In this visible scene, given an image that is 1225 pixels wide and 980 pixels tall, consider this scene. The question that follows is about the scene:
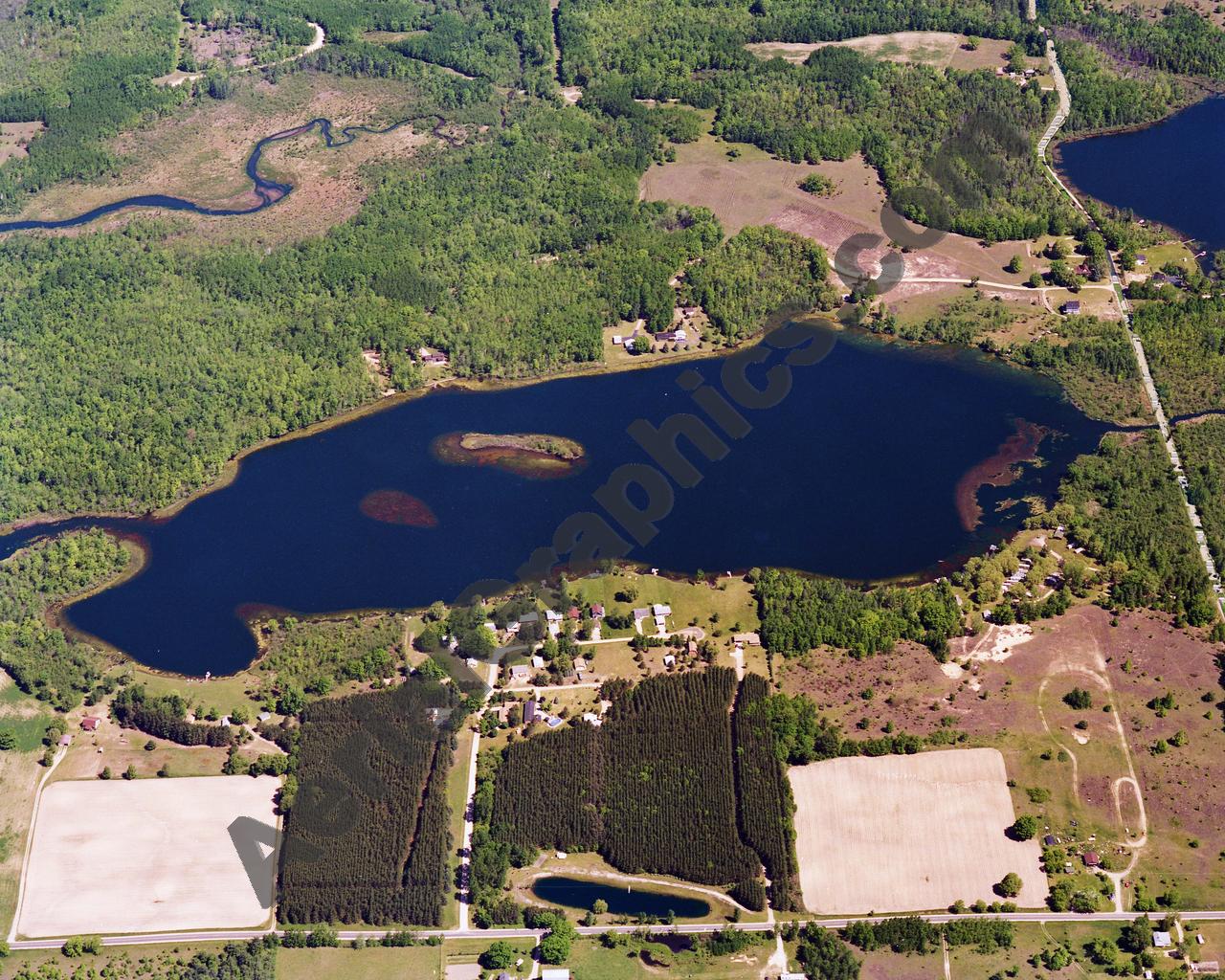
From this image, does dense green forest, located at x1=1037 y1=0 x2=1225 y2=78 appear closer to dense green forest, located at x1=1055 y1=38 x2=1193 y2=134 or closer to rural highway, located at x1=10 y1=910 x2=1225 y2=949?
dense green forest, located at x1=1055 y1=38 x2=1193 y2=134

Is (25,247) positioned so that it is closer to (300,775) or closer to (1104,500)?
(300,775)

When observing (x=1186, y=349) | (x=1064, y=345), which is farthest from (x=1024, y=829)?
(x=1186, y=349)

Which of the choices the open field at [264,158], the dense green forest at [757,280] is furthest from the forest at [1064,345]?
the open field at [264,158]

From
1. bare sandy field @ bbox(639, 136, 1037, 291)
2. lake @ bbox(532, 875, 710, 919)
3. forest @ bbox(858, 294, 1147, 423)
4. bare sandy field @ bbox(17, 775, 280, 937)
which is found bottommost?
bare sandy field @ bbox(17, 775, 280, 937)

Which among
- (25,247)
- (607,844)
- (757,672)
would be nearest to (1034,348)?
(757,672)

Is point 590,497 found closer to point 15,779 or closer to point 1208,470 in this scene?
point 15,779

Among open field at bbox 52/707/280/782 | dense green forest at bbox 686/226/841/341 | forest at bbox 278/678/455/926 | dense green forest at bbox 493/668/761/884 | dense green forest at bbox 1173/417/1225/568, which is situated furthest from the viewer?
dense green forest at bbox 686/226/841/341

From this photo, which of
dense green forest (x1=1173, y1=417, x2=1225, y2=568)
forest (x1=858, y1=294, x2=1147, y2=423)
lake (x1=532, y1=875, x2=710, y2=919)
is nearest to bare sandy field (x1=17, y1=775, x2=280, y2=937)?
lake (x1=532, y1=875, x2=710, y2=919)
